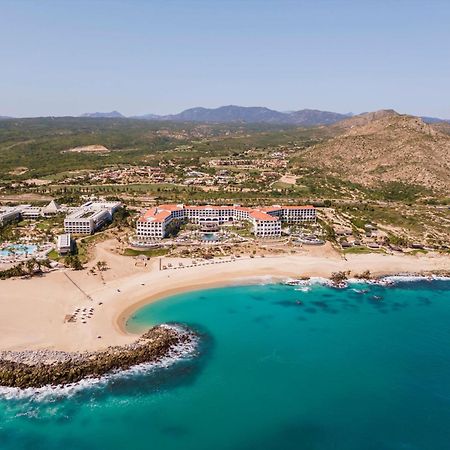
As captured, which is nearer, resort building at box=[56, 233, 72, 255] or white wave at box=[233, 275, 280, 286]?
white wave at box=[233, 275, 280, 286]

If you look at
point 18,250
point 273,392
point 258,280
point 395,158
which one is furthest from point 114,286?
point 395,158

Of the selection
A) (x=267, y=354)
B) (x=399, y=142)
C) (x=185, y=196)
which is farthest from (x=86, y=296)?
(x=399, y=142)

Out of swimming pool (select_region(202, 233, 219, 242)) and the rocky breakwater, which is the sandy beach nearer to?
the rocky breakwater

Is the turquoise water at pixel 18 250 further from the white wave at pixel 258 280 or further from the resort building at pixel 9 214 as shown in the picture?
the white wave at pixel 258 280

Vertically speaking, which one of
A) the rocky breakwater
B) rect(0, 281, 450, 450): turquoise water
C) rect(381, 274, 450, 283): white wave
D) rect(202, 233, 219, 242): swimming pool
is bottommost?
rect(0, 281, 450, 450): turquoise water

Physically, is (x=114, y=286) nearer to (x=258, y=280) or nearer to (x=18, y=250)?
(x=258, y=280)

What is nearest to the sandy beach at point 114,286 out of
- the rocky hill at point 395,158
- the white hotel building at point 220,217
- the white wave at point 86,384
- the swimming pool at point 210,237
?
the white wave at point 86,384

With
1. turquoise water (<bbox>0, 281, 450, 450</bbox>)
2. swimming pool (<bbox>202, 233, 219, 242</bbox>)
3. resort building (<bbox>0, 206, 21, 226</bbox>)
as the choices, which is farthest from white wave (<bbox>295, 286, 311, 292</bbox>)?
resort building (<bbox>0, 206, 21, 226</bbox>)
